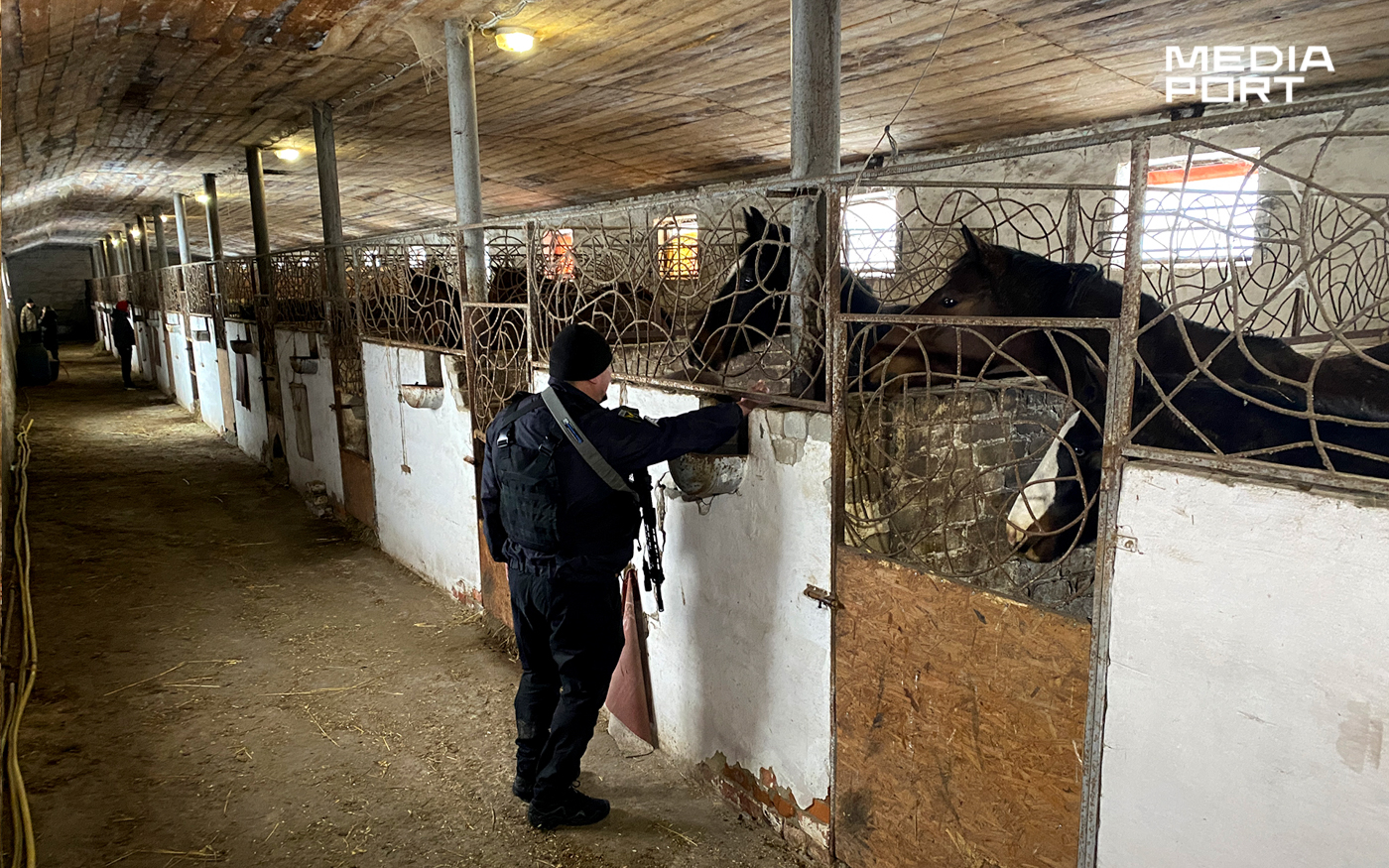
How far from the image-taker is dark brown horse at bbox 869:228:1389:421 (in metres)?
2.26

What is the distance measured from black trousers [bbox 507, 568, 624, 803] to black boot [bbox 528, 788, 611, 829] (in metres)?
0.03

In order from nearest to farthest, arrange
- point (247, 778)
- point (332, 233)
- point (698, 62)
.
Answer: point (247, 778), point (698, 62), point (332, 233)

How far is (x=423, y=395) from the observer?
510 centimetres

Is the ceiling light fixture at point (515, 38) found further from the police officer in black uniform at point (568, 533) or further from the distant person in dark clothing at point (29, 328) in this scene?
the distant person in dark clothing at point (29, 328)

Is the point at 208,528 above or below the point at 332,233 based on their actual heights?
below

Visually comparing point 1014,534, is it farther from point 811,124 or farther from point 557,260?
point 557,260

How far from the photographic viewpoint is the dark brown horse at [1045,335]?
226cm

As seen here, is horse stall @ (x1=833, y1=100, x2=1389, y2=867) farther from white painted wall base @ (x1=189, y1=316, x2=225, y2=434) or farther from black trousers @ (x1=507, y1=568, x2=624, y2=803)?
white painted wall base @ (x1=189, y1=316, x2=225, y2=434)

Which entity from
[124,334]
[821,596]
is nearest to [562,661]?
[821,596]

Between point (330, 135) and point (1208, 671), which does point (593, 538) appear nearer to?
point (1208, 671)

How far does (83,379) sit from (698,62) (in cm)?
1826

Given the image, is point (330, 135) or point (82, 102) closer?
point (82, 102)

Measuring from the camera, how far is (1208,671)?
5.75 feet

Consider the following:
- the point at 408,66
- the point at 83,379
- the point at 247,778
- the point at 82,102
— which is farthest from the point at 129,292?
the point at 247,778
